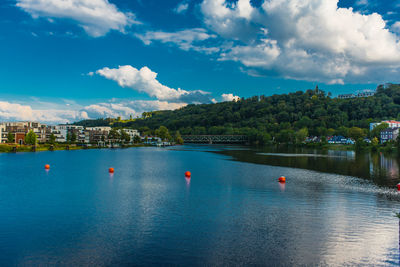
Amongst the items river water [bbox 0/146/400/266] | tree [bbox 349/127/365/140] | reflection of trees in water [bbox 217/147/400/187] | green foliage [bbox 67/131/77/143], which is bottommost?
river water [bbox 0/146/400/266]

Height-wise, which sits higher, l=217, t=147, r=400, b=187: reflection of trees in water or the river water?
l=217, t=147, r=400, b=187: reflection of trees in water

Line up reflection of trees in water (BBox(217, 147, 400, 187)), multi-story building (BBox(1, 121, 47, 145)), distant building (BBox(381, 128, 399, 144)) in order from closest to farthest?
reflection of trees in water (BBox(217, 147, 400, 187)) → multi-story building (BBox(1, 121, 47, 145)) → distant building (BBox(381, 128, 399, 144))

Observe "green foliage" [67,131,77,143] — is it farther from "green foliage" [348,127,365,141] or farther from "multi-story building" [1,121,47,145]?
"green foliage" [348,127,365,141]

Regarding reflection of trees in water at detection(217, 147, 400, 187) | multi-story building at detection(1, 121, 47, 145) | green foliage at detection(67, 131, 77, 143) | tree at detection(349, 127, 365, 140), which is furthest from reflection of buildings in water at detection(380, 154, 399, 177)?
multi-story building at detection(1, 121, 47, 145)

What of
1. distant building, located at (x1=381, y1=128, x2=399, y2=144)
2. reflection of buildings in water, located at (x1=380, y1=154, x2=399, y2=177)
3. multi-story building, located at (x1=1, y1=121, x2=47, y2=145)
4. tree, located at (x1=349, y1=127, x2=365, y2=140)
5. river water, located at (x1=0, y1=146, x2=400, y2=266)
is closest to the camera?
river water, located at (x1=0, y1=146, x2=400, y2=266)

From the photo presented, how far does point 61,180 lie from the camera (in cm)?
4219

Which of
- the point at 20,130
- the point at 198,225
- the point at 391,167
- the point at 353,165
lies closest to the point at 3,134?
the point at 20,130

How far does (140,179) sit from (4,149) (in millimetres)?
79544

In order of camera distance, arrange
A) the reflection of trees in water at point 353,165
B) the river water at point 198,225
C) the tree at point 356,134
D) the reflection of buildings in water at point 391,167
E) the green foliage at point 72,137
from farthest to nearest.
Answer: the tree at point 356,134 → the green foliage at point 72,137 → the reflection of buildings in water at point 391,167 → the reflection of trees in water at point 353,165 → the river water at point 198,225

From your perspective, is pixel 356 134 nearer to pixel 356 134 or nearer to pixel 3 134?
pixel 356 134

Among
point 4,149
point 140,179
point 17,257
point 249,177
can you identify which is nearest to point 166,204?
point 17,257

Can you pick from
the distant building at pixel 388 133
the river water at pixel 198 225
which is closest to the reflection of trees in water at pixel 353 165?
the river water at pixel 198 225

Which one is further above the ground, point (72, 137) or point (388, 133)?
point (388, 133)

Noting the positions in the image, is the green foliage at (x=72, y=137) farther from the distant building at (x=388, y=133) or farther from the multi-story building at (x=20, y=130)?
the distant building at (x=388, y=133)
